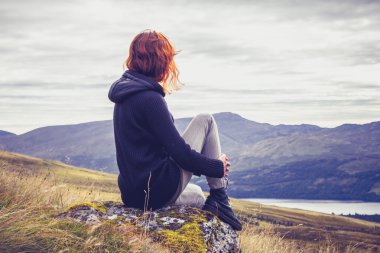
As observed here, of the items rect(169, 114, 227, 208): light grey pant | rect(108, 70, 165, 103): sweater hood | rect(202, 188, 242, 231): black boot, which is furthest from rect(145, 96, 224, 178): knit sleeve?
rect(202, 188, 242, 231): black boot

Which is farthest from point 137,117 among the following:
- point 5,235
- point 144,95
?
point 5,235

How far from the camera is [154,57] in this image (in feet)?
18.8

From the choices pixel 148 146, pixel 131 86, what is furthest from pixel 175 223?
pixel 131 86

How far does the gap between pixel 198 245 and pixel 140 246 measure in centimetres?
107

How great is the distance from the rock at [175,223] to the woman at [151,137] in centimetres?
25

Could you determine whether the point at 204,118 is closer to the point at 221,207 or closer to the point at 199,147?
the point at 199,147

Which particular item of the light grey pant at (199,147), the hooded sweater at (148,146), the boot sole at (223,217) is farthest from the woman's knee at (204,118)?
the boot sole at (223,217)

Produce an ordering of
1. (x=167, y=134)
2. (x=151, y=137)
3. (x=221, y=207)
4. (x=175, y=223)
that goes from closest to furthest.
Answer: (x=167, y=134) < (x=175, y=223) < (x=151, y=137) < (x=221, y=207)

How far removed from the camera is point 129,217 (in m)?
5.73

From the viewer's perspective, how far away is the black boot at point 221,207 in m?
6.35

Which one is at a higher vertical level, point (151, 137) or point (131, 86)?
Result: point (131, 86)

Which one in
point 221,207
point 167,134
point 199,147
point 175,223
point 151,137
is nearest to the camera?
point 167,134

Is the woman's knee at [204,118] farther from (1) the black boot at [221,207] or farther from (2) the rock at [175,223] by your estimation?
(2) the rock at [175,223]

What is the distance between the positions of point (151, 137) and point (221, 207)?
160 cm
